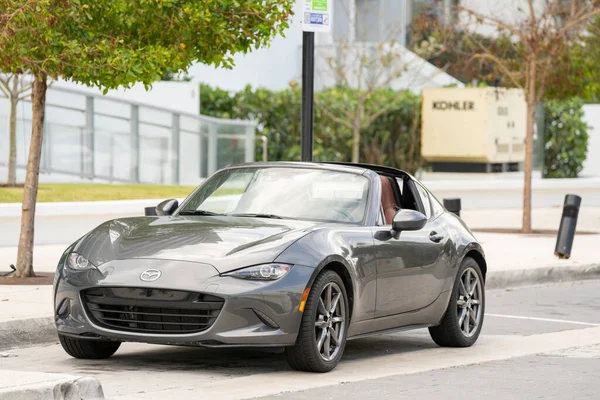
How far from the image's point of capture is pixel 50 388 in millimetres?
7215

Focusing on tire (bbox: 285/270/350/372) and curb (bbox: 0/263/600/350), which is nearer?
tire (bbox: 285/270/350/372)

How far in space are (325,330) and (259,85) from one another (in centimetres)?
2067

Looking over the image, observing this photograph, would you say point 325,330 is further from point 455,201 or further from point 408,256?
point 455,201

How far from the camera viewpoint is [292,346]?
8570mm

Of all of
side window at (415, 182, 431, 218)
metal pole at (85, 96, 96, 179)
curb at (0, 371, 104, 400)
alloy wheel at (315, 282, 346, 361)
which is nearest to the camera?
curb at (0, 371, 104, 400)

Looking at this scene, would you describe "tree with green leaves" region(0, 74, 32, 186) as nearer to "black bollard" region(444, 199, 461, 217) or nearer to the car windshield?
"black bollard" region(444, 199, 461, 217)

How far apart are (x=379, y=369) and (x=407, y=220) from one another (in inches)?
42.7

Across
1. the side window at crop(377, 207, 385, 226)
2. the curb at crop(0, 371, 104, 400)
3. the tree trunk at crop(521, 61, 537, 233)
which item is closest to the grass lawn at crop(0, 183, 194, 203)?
the tree trunk at crop(521, 61, 537, 233)

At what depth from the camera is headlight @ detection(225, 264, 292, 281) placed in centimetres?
838

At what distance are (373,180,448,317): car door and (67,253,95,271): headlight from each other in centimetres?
200

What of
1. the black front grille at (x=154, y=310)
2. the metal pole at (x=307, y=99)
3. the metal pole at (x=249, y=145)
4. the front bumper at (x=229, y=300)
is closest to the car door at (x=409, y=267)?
the front bumper at (x=229, y=300)

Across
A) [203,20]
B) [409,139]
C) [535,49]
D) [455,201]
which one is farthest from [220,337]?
[409,139]

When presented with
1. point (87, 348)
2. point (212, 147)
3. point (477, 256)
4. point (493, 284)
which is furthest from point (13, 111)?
point (87, 348)

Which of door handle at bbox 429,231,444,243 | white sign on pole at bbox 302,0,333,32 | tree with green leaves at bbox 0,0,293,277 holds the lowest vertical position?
door handle at bbox 429,231,444,243
